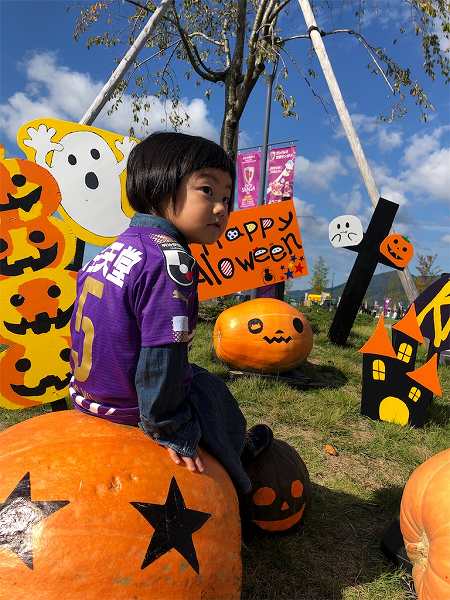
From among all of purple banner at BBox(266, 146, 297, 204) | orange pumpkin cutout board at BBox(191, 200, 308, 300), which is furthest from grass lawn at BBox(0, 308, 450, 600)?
purple banner at BBox(266, 146, 297, 204)

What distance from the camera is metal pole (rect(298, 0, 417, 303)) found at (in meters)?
7.16

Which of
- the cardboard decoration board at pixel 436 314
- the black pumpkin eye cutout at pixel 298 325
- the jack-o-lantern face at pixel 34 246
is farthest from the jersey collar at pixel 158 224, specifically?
the black pumpkin eye cutout at pixel 298 325

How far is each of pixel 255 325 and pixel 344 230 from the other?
7.99ft

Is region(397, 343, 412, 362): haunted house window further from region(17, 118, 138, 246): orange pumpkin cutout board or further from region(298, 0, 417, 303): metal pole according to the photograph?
region(298, 0, 417, 303): metal pole

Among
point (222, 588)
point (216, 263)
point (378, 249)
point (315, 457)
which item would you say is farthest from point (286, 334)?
point (222, 588)

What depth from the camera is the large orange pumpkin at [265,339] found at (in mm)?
5324

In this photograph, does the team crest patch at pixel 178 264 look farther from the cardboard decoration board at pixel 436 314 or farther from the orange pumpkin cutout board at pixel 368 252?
the orange pumpkin cutout board at pixel 368 252

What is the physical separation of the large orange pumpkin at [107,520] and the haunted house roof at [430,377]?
2.78 m

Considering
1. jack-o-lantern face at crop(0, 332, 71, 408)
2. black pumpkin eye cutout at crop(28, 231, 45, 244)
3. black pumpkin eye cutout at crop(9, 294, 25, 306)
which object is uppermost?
black pumpkin eye cutout at crop(28, 231, 45, 244)

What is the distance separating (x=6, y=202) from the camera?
3.63 meters

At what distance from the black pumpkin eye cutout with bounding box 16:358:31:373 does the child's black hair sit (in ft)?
8.26

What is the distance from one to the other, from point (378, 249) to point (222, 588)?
6224 millimetres

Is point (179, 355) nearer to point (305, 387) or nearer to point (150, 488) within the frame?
point (150, 488)

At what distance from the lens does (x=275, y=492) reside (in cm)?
245
